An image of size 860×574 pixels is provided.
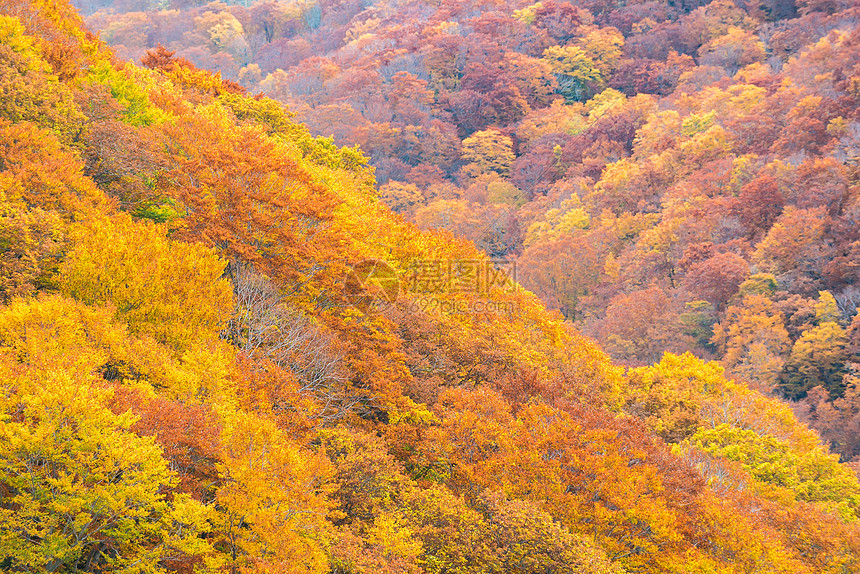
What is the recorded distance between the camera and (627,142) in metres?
70.7

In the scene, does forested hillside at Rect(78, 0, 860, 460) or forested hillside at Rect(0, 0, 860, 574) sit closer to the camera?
forested hillside at Rect(0, 0, 860, 574)

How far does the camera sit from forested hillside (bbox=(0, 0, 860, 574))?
11211mm

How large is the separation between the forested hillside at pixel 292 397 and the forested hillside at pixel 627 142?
8.75 metres

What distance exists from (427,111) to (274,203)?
63.3 metres

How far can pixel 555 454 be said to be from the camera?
18.3 meters

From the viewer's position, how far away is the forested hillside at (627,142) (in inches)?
1652

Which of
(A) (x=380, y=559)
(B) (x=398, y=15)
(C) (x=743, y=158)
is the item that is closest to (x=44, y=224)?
(A) (x=380, y=559)

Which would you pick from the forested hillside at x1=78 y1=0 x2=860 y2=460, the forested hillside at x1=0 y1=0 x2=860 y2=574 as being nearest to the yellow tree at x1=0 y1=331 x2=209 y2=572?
the forested hillside at x1=0 y1=0 x2=860 y2=574

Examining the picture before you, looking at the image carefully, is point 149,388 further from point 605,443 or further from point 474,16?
point 474,16

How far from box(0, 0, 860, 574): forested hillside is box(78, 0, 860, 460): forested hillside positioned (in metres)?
8.75

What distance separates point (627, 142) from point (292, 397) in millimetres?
62763

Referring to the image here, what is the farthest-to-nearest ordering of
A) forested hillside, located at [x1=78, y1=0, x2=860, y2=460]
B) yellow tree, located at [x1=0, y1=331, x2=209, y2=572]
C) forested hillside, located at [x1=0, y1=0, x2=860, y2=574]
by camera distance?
forested hillside, located at [x1=78, y1=0, x2=860, y2=460], forested hillside, located at [x1=0, y1=0, x2=860, y2=574], yellow tree, located at [x1=0, y1=331, x2=209, y2=572]

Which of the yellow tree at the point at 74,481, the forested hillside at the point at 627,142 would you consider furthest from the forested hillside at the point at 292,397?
the forested hillside at the point at 627,142

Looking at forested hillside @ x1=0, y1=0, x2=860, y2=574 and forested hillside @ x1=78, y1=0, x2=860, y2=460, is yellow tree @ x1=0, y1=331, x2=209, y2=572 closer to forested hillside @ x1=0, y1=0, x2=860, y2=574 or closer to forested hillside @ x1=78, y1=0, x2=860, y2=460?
forested hillside @ x1=0, y1=0, x2=860, y2=574
